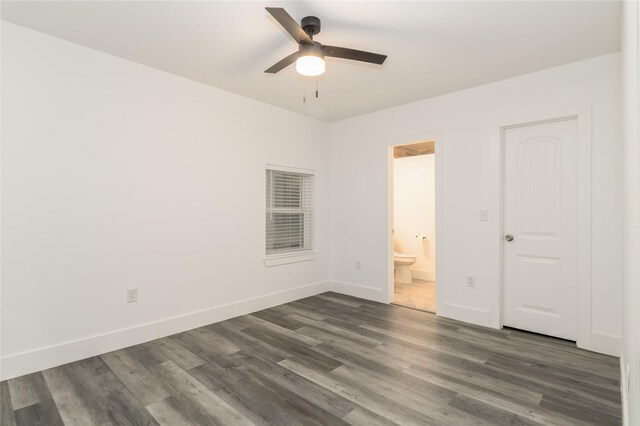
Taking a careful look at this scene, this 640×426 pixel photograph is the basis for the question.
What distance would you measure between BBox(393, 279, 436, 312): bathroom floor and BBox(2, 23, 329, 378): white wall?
75.5 inches

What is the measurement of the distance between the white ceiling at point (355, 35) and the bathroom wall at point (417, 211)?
8.19 feet

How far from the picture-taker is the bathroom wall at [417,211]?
5.83 meters

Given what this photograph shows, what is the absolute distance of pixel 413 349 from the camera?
2.93 meters

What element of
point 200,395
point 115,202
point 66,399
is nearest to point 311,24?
point 115,202

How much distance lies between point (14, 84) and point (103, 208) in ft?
3.57

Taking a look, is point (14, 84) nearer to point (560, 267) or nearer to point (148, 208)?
point (148, 208)

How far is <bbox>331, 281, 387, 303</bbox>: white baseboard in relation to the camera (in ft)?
14.6

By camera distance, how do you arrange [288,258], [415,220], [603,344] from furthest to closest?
[415,220], [288,258], [603,344]

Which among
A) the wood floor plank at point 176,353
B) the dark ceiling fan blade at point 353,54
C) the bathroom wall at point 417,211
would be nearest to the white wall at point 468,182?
the bathroom wall at point 417,211

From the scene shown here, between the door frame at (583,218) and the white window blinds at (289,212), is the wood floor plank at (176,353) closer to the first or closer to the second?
the white window blinds at (289,212)

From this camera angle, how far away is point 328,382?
2365mm

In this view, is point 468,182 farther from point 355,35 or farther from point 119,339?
point 119,339

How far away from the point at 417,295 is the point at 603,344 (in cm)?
225

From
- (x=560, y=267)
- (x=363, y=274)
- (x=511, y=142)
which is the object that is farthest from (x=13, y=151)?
(x=560, y=267)
